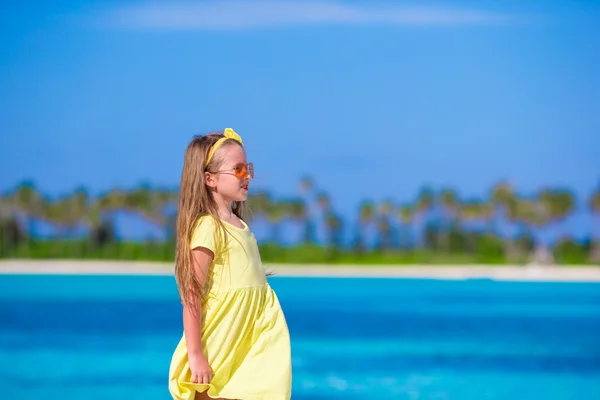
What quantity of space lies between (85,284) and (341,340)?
13.5m

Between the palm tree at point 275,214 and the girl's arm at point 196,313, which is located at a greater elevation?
the girl's arm at point 196,313

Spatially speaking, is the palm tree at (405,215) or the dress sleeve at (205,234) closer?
the dress sleeve at (205,234)

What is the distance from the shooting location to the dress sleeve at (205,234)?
2.19 meters

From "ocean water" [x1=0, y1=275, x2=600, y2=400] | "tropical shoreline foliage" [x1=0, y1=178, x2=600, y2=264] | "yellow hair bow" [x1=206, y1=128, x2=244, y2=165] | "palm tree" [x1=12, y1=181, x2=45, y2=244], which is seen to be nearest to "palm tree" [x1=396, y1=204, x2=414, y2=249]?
"tropical shoreline foliage" [x1=0, y1=178, x2=600, y2=264]

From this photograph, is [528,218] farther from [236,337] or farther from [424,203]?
[236,337]

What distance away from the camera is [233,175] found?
7.41ft

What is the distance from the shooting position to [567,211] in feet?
129

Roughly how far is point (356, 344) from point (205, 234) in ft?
26.5

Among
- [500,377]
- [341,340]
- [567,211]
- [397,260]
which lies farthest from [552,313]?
[567,211]

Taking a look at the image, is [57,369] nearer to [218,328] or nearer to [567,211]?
[218,328]

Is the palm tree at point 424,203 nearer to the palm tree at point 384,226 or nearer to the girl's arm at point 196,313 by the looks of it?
the palm tree at point 384,226

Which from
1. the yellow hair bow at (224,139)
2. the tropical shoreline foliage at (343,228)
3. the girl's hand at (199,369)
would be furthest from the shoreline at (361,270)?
the girl's hand at (199,369)

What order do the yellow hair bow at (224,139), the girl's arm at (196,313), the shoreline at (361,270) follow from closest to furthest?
the girl's arm at (196,313), the yellow hair bow at (224,139), the shoreline at (361,270)

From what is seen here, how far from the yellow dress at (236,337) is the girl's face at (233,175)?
84 millimetres
